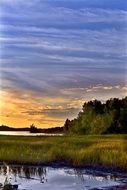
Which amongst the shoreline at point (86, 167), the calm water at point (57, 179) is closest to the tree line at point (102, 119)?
the shoreline at point (86, 167)

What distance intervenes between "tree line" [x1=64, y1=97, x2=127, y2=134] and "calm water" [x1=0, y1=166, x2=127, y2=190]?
8005 centimetres

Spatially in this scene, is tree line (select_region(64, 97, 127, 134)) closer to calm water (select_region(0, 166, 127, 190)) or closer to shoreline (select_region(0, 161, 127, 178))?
shoreline (select_region(0, 161, 127, 178))

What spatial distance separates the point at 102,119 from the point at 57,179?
87.5 metres

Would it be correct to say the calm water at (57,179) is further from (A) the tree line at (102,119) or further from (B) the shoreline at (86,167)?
(A) the tree line at (102,119)

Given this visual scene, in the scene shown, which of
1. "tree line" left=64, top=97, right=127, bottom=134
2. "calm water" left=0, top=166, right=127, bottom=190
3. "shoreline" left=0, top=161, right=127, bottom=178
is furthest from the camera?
"tree line" left=64, top=97, right=127, bottom=134

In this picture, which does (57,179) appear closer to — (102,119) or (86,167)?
(86,167)

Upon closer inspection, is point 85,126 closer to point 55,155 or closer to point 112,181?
point 55,155

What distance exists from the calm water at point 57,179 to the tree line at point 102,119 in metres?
80.1

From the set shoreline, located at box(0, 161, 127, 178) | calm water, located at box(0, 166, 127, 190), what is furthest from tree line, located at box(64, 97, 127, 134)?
calm water, located at box(0, 166, 127, 190)

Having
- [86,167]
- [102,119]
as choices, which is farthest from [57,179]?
[102,119]

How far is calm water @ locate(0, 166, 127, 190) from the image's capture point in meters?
27.1

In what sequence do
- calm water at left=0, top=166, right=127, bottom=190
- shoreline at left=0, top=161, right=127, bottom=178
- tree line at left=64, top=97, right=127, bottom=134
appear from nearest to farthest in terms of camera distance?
calm water at left=0, top=166, right=127, bottom=190 → shoreline at left=0, top=161, right=127, bottom=178 → tree line at left=64, top=97, right=127, bottom=134

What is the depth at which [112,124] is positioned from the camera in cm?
11831

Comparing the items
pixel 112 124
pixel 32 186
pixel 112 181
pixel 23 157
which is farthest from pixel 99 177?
pixel 112 124
